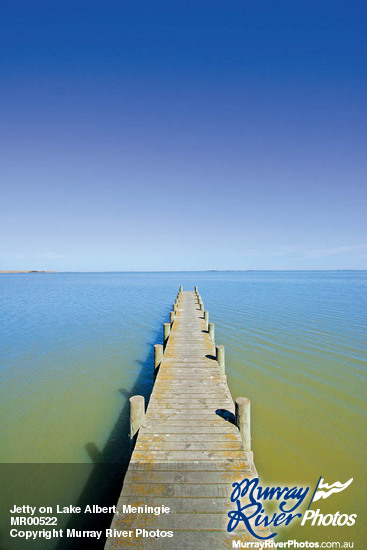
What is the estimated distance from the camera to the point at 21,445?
23.0 feet

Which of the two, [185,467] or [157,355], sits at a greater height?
[157,355]

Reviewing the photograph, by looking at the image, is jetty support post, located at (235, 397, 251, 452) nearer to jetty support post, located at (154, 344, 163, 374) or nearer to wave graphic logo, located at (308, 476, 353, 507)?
wave graphic logo, located at (308, 476, 353, 507)

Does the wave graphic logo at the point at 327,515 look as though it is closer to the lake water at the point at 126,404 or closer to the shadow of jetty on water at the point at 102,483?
the lake water at the point at 126,404

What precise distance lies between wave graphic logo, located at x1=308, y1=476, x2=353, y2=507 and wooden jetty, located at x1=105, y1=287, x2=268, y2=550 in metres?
2.01

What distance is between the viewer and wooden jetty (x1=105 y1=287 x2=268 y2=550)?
3.26 meters

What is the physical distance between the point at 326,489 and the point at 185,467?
3683 millimetres

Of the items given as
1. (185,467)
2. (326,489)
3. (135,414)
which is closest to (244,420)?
(185,467)

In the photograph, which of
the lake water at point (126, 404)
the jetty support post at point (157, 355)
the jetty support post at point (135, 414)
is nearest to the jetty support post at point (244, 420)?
the lake water at point (126, 404)

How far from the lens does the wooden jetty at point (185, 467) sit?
326 cm

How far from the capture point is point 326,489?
555 cm

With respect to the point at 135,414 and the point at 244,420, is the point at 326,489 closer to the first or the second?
the point at 244,420

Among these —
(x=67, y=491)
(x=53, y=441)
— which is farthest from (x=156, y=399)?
(x=53, y=441)

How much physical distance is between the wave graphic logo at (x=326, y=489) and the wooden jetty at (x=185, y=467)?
2.01 meters

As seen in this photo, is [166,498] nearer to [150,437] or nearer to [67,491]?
[150,437]
